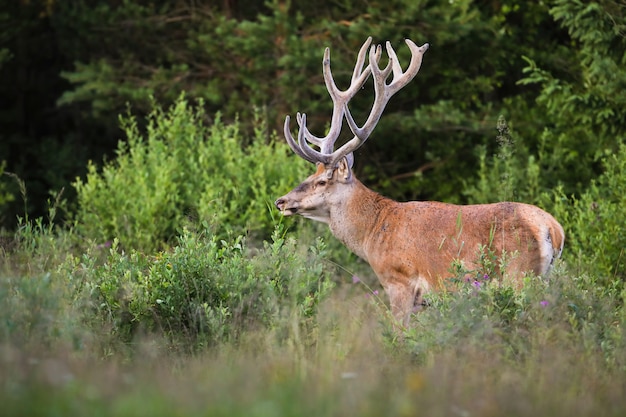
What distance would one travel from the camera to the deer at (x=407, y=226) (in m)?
7.18

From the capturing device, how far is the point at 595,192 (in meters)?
10.6

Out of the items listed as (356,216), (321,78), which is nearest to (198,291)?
(356,216)

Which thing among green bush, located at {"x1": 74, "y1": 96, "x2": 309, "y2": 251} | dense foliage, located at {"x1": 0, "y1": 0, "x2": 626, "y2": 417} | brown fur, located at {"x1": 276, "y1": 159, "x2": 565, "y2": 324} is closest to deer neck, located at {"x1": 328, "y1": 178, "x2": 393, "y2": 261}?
brown fur, located at {"x1": 276, "y1": 159, "x2": 565, "y2": 324}

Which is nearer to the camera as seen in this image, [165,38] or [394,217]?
[394,217]

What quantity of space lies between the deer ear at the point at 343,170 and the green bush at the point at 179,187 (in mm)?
2141

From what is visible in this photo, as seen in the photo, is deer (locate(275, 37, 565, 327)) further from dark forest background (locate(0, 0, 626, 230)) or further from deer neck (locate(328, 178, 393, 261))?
dark forest background (locate(0, 0, 626, 230))

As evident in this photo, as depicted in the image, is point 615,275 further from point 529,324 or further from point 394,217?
point 529,324

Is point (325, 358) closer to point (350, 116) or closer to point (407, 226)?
point (407, 226)

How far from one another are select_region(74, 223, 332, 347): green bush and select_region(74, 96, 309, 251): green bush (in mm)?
3709

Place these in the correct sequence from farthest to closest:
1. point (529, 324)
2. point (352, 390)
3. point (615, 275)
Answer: point (615, 275), point (529, 324), point (352, 390)

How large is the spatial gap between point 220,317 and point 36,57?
1420cm

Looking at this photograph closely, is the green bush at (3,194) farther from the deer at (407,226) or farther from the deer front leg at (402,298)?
the deer front leg at (402,298)

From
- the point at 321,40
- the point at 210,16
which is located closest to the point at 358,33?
the point at 321,40

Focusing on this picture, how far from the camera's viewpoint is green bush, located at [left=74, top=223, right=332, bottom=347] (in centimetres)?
621
